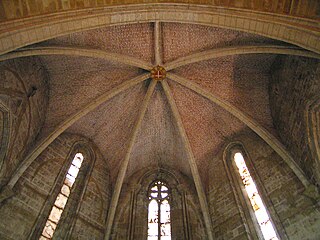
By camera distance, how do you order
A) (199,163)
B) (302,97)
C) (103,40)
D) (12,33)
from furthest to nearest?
1. (199,163)
2. (103,40)
3. (302,97)
4. (12,33)

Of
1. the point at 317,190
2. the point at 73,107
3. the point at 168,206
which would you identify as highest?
the point at 73,107

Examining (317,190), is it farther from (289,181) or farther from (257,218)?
(257,218)

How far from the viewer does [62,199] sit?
11367 millimetres

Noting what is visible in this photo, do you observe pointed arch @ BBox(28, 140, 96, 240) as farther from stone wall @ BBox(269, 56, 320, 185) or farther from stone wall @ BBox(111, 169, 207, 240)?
stone wall @ BBox(269, 56, 320, 185)

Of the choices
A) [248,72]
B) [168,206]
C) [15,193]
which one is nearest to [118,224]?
[168,206]

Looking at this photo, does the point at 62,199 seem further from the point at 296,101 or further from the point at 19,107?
the point at 296,101

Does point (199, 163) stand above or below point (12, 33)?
above

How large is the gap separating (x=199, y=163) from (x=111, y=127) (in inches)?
150

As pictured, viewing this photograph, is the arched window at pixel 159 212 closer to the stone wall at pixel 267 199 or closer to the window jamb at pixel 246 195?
the stone wall at pixel 267 199

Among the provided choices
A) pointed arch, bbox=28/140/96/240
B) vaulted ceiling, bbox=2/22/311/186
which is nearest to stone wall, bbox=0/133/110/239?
pointed arch, bbox=28/140/96/240

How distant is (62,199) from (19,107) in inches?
129

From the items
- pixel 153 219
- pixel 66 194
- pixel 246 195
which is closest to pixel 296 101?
pixel 246 195

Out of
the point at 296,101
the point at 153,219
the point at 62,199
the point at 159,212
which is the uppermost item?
the point at 296,101

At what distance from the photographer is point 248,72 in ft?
42.0
